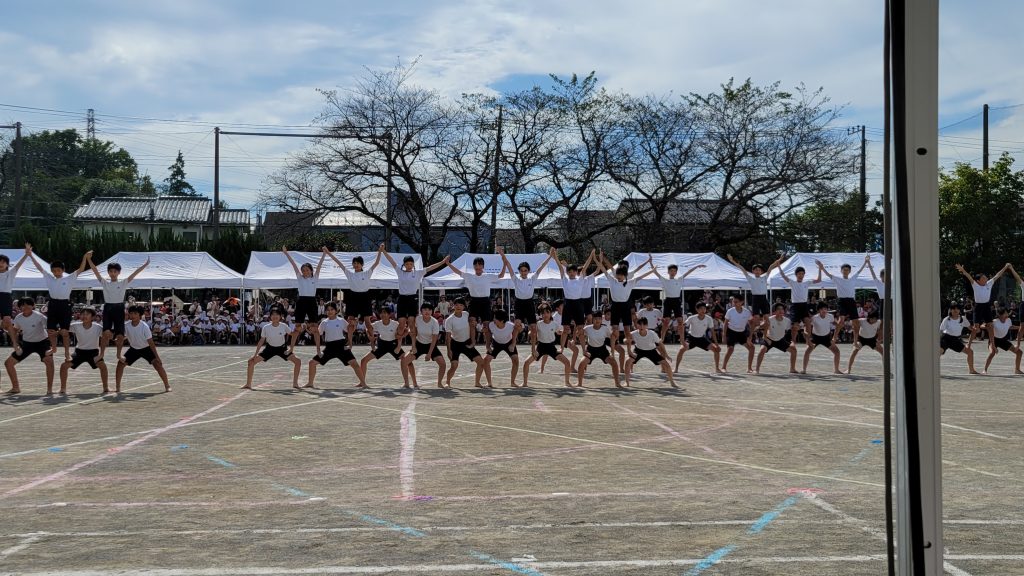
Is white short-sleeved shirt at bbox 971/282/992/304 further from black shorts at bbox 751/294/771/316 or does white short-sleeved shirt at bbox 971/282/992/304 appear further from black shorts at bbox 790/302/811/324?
black shorts at bbox 751/294/771/316

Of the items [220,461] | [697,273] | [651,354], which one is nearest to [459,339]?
[651,354]

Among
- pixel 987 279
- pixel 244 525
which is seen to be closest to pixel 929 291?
pixel 244 525

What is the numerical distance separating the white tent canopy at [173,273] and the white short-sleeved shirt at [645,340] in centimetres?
1650

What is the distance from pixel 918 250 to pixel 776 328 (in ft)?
56.4

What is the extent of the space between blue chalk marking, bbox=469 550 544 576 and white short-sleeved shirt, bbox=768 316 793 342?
1458cm

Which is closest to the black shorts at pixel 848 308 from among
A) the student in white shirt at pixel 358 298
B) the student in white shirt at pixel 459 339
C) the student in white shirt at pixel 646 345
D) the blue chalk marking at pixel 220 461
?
the student in white shirt at pixel 646 345

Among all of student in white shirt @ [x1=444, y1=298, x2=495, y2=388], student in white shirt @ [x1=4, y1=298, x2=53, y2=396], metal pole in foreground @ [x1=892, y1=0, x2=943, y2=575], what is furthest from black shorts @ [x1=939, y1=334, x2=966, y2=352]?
metal pole in foreground @ [x1=892, y1=0, x2=943, y2=575]

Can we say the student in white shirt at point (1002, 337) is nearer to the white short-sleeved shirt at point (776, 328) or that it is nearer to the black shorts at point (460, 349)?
the white short-sleeved shirt at point (776, 328)

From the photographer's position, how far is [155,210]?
6506 centimetres

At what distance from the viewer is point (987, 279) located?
1902 cm

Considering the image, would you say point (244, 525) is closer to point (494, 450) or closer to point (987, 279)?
point (494, 450)

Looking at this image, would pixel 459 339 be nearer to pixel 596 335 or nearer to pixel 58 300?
pixel 596 335

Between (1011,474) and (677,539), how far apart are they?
405 centimetres

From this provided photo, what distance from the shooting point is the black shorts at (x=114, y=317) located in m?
16.5
